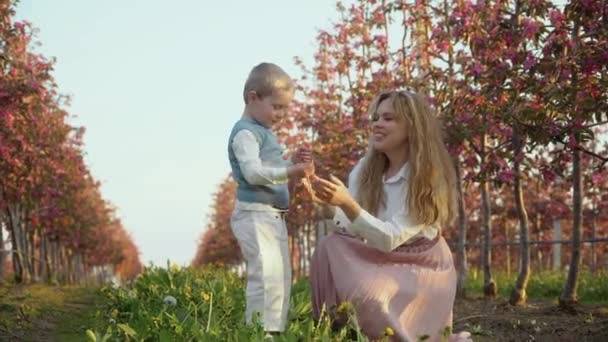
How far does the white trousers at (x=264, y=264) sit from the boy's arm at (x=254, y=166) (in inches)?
10.8

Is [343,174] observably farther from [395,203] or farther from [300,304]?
[395,203]

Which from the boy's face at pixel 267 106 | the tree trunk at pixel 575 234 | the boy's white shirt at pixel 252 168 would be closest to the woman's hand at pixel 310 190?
the boy's white shirt at pixel 252 168

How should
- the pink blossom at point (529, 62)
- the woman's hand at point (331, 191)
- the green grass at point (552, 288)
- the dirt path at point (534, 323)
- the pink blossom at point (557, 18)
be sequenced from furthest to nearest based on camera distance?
the green grass at point (552, 288)
the pink blossom at point (557, 18)
the pink blossom at point (529, 62)
the dirt path at point (534, 323)
the woman's hand at point (331, 191)

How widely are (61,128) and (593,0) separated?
15.1 m

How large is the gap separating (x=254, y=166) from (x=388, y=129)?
80 cm

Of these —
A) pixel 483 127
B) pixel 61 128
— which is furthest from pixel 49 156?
pixel 483 127

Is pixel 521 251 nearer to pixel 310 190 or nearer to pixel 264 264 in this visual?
pixel 264 264

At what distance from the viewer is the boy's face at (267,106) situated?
4.63 meters

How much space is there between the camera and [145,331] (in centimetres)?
477

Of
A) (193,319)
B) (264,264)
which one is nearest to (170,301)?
(193,319)

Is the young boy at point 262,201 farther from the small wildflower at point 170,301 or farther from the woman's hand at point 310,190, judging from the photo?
the small wildflower at point 170,301

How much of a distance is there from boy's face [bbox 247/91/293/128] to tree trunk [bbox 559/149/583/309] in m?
4.83

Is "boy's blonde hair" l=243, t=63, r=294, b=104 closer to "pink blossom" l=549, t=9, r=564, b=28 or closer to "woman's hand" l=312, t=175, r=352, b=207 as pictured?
"woman's hand" l=312, t=175, r=352, b=207

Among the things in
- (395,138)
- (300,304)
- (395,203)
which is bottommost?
(300,304)
